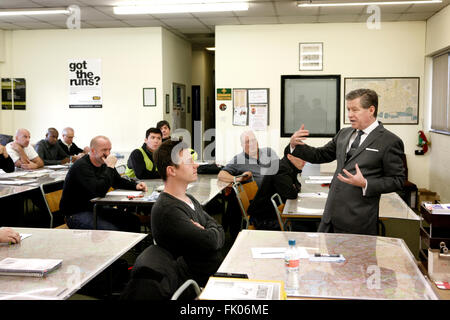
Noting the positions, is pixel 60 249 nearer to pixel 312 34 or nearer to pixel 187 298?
pixel 187 298

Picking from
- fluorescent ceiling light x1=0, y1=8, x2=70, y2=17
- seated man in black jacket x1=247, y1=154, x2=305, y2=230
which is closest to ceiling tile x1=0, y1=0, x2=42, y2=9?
fluorescent ceiling light x1=0, y1=8, x2=70, y2=17

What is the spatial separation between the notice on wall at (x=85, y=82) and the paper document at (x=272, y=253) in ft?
23.4

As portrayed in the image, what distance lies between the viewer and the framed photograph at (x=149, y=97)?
8.97 meters

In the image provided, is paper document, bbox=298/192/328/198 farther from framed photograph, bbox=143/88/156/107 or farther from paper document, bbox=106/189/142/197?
framed photograph, bbox=143/88/156/107

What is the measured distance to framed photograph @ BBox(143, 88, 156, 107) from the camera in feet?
29.4

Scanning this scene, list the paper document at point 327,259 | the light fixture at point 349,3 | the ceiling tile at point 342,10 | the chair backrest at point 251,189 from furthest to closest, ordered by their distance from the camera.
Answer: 1. the ceiling tile at point 342,10
2. the light fixture at point 349,3
3. the chair backrest at point 251,189
4. the paper document at point 327,259

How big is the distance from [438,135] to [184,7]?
455 cm

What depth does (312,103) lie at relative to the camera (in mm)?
8664

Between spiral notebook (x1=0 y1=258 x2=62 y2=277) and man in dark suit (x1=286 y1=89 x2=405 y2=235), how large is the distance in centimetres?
183

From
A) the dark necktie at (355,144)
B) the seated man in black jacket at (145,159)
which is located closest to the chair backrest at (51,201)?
the seated man in black jacket at (145,159)

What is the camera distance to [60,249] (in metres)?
2.77

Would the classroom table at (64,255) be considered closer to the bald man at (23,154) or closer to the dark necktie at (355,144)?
the dark necktie at (355,144)
